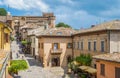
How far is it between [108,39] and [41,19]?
65404 millimetres

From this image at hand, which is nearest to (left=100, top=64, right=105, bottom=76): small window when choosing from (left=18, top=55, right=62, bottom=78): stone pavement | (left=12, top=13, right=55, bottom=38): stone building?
(left=18, top=55, right=62, bottom=78): stone pavement

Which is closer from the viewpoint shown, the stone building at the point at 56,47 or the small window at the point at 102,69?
the small window at the point at 102,69

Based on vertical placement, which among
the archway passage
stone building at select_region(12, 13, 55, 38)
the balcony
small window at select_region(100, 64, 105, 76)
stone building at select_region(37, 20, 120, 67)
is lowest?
the archway passage

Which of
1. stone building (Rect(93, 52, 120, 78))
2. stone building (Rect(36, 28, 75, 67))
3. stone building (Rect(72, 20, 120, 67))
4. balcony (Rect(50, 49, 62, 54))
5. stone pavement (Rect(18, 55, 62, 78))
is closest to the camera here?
stone building (Rect(93, 52, 120, 78))

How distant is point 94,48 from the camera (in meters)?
36.1

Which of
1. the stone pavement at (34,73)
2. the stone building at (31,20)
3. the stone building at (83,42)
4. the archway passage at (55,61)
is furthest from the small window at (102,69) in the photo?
the stone building at (31,20)

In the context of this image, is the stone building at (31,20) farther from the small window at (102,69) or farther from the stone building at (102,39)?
the small window at (102,69)

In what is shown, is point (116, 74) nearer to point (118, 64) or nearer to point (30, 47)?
point (118, 64)

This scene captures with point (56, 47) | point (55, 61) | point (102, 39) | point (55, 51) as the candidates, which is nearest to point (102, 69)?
point (102, 39)

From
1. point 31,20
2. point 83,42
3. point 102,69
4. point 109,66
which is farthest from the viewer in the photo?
point 31,20

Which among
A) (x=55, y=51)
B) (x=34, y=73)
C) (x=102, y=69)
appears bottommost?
(x=34, y=73)

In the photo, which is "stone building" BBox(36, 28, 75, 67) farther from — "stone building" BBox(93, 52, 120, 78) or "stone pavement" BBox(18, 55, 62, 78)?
"stone building" BBox(93, 52, 120, 78)

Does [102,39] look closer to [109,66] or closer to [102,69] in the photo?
[102,69]

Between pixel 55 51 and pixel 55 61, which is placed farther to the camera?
pixel 55 61
